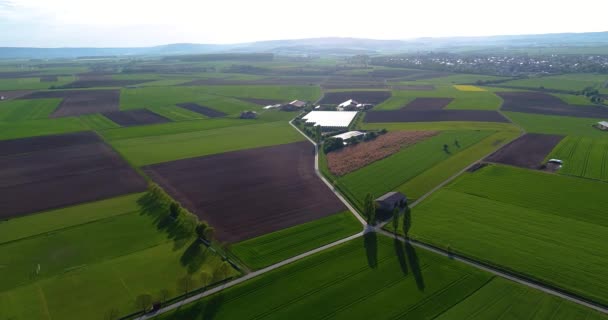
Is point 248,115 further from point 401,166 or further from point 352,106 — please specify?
point 401,166

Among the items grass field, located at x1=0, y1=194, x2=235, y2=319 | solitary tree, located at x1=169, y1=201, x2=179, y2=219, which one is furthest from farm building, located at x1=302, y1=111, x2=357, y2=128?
grass field, located at x1=0, y1=194, x2=235, y2=319

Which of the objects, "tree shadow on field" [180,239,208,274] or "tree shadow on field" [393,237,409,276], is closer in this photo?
"tree shadow on field" [393,237,409,276]

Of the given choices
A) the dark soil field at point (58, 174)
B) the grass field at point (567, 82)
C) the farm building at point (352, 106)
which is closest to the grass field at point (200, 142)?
the dark soil field at point (58, 174)

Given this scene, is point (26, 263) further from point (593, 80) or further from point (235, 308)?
point (593, 80)

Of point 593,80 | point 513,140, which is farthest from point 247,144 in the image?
point 593,80

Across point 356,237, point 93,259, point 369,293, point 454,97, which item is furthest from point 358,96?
point 93,259

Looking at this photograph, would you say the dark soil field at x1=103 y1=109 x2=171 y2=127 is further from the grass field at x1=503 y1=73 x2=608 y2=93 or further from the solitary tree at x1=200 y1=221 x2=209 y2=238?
the grass field at x1=503 y1=73 x2=608 y2=93

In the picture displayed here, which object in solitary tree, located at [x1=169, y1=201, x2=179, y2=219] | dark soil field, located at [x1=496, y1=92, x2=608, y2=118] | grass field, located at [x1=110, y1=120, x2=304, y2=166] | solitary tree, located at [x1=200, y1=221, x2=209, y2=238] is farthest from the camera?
dark soil field, located at [x1=496, y1=92, x2=608, y2=118]

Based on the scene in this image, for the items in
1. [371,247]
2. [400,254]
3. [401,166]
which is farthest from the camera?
[401,166]
